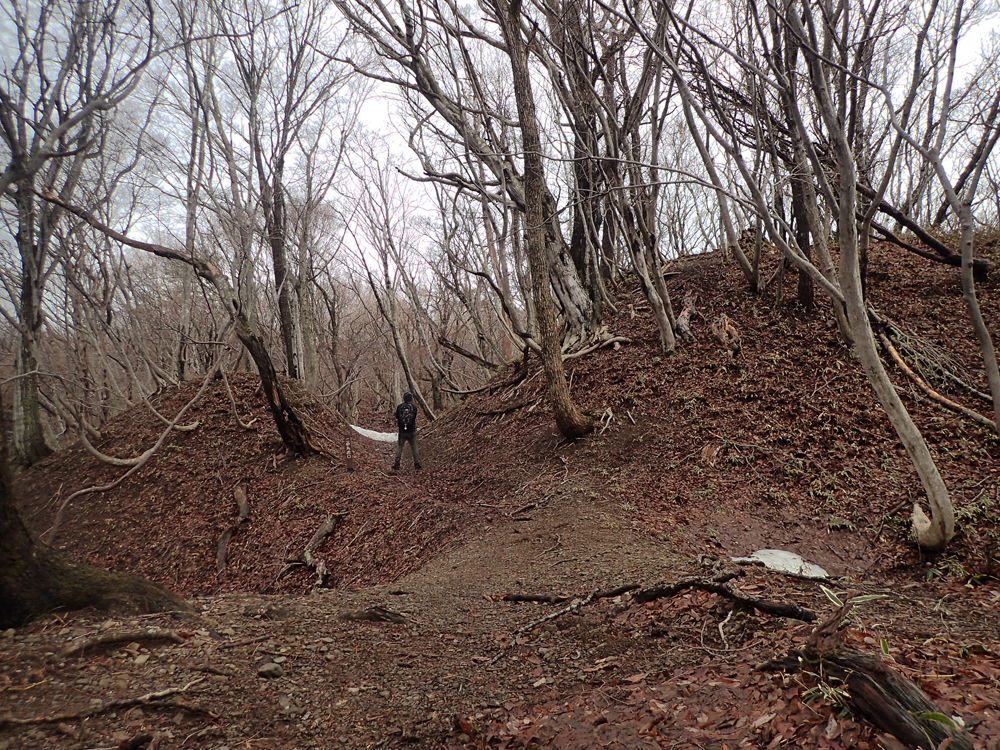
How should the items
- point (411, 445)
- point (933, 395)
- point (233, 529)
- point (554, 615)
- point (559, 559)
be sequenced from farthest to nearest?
point (411, 445) → point (233, 529) → point (933, 395) → point (559, 559) → point (554, 615)

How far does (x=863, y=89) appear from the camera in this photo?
8336 mm

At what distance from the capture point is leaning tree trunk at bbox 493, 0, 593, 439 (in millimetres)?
7219

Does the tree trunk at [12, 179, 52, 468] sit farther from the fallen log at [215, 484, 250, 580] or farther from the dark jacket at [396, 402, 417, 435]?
the dark jacket at [396, 402, 417, 435]

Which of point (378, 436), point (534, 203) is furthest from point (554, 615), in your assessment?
point (378, 436)

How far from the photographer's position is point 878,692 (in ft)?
5.87

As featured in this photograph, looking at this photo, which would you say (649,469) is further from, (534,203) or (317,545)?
(317,545)

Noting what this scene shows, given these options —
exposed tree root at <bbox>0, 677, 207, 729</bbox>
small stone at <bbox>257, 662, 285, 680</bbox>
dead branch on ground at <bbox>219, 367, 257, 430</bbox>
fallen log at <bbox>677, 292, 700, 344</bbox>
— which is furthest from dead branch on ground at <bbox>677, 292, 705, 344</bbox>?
dead branch on ground at <bbox>219, 367, 257, 430</bbox>

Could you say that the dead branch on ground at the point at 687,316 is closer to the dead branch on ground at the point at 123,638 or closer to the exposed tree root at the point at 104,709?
the dead branch on ground at the point at 123,638

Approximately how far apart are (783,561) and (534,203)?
18.7ft

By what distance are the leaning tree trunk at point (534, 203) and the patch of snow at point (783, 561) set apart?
3.39m

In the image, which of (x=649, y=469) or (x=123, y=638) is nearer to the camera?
(x=123, y=638)

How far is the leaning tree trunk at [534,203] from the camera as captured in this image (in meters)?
7.22

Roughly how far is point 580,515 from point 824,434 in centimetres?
364

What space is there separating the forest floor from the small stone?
0.09ft
